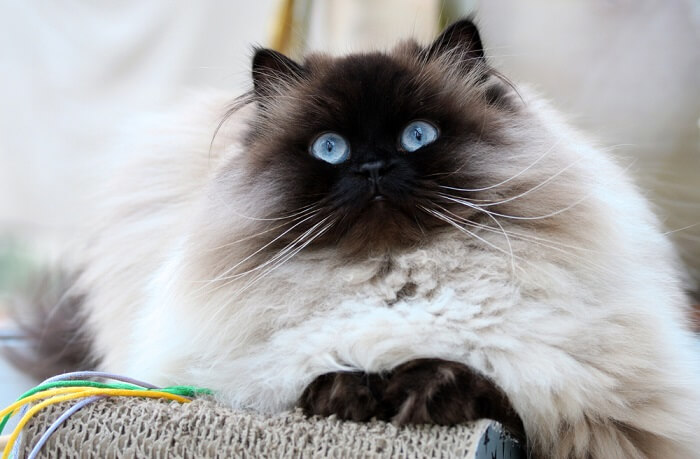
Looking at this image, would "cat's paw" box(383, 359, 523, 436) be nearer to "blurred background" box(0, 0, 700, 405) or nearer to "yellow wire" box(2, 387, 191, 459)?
"yellow wire" box(2, 387, 191, 459)

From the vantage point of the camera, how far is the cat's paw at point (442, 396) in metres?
0.91

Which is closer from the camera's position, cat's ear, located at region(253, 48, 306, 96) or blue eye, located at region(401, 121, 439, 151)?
blue eye, located at region(401, 121, 439, 151)

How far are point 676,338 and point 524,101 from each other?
531 millimetres

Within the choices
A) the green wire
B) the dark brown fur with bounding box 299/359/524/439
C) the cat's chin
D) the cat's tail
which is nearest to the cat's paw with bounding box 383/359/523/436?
the dark brown fur with bounding box 299/359/524/439

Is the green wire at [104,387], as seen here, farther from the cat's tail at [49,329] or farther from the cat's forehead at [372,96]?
the cat's tail at [49,329]

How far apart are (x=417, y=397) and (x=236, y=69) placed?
1.96 metres

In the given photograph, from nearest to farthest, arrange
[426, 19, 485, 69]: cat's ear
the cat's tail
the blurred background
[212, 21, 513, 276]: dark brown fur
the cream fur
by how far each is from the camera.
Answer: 1. the cream fur
2. [212, 21, 513, 276]: dark brown fur
3. [426, 19, 485, 69]: cat's ear
4. the cat's tail
5. the blurred background

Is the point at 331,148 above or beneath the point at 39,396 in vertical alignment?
above

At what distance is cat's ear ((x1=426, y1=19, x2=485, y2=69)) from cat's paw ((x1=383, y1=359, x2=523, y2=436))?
0.63 meters

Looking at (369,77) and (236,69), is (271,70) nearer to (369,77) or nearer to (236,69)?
(369,77)

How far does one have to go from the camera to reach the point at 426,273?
3.53ft

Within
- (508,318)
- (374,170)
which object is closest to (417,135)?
(374,170)

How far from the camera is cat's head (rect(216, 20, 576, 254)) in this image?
42.6 inches

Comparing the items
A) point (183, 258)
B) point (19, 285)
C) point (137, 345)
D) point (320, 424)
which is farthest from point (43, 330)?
point (320, 424)
